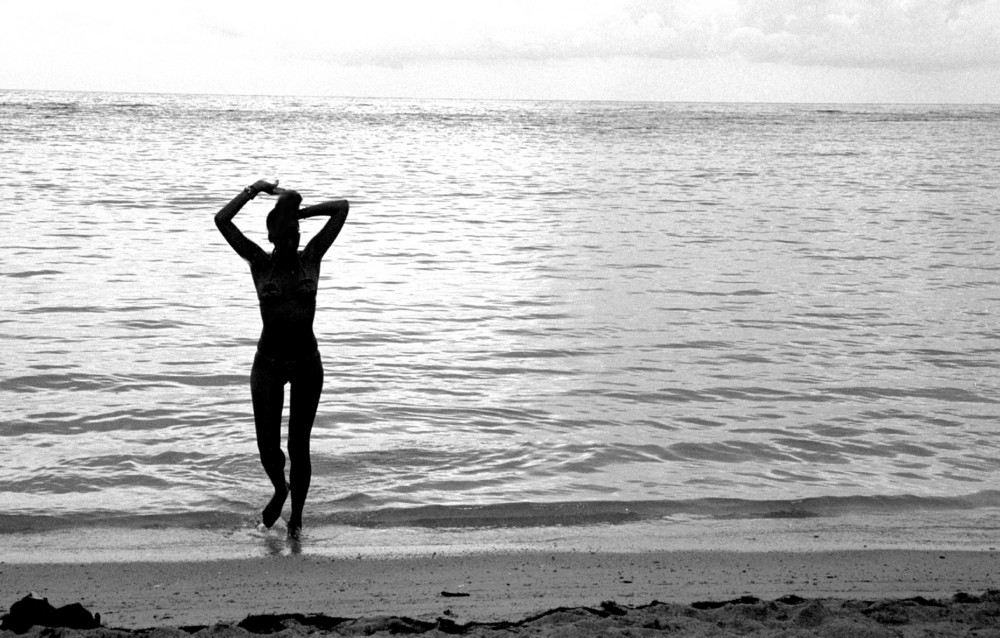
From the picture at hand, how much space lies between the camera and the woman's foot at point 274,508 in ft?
20.6

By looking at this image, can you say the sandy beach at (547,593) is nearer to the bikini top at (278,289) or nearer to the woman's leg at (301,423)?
the woman's leg at (301,423)

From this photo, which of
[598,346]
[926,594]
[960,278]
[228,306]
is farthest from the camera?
[960,278]

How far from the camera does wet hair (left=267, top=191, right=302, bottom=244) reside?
5.71 meters

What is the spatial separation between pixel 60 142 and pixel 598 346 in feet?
150

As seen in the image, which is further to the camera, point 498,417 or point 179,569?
point 498,417

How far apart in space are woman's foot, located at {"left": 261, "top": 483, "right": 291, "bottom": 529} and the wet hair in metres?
1.51

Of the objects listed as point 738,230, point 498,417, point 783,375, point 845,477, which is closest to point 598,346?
point 783,375

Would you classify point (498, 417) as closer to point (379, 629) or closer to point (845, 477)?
point (845, 477)

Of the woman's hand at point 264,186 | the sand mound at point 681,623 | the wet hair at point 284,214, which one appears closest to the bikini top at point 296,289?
the wet hair at point 284,214

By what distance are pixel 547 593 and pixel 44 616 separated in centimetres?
230

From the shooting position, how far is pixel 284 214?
5.71 m

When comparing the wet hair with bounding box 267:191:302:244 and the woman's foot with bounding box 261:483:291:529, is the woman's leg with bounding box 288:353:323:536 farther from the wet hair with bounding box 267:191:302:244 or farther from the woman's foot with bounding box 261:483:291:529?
the wet hair with bounding box 267:191:302:244

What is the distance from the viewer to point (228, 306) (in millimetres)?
13898

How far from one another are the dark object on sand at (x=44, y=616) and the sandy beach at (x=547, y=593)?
0.42ft
